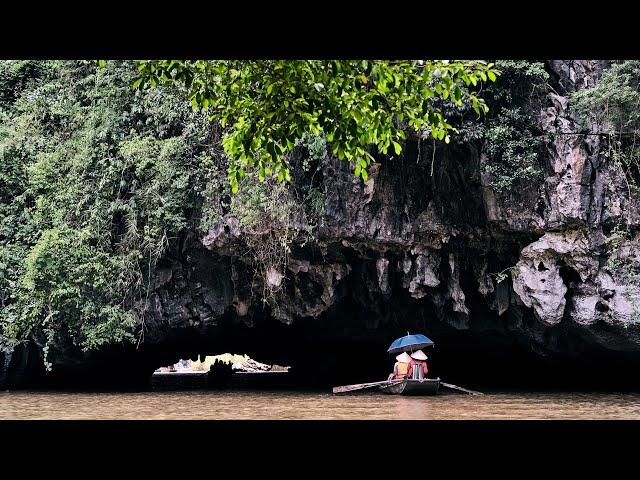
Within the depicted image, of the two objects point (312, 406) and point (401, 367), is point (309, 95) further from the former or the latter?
point (401, 367)

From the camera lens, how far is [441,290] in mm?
12234

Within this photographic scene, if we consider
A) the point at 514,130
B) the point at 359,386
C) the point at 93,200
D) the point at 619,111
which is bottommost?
the point at 359,386

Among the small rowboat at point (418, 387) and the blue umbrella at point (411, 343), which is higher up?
the blue umbrella at point (411, 343)

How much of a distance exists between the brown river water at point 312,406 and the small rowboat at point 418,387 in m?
0.16

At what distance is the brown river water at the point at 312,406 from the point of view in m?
9.61

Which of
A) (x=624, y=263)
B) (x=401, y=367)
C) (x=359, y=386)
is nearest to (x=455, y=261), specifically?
(x=401, y=367)

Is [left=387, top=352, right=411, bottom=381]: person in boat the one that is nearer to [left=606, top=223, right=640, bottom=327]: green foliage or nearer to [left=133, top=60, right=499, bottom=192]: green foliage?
[left=606, top=223, right=640, bottom=327]: green foliage

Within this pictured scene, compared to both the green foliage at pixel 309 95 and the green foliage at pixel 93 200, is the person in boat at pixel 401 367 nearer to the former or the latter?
the green foliage at pixel 93 200

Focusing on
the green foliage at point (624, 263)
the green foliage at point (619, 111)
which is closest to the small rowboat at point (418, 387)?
the green foliage at point (624, 263)

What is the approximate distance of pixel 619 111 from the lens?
404 inches

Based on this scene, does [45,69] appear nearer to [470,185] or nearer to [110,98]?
[110,98]

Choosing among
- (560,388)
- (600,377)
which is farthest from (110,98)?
(600,377)

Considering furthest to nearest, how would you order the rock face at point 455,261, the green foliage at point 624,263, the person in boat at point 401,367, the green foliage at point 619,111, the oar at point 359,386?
1. the person in boat at point 401,367
2. the oar at point 359,386
3. the rock face at point 455,261
4. the green foliage at point 624,263
5. the green foliage at point 619,111

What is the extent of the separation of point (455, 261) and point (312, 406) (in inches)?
134
